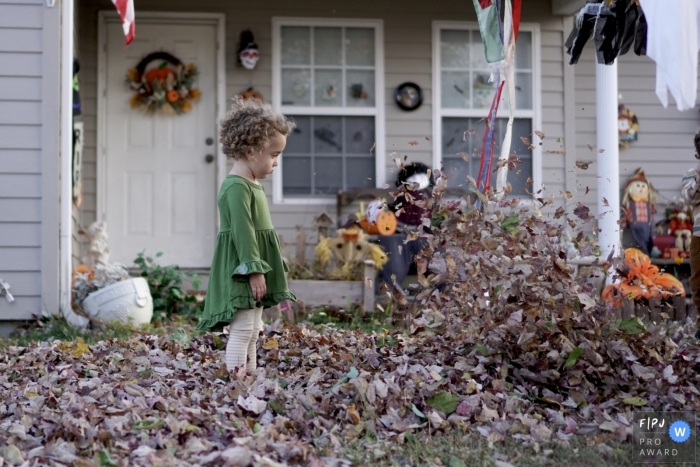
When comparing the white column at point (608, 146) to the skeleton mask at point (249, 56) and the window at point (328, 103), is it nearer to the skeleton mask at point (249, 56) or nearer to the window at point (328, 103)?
the window at point (328, 103)

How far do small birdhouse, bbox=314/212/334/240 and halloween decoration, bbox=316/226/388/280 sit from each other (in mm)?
501

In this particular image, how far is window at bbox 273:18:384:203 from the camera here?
7.70 meters

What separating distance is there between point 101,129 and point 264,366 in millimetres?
4137

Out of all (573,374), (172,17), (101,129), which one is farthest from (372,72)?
(573,374)

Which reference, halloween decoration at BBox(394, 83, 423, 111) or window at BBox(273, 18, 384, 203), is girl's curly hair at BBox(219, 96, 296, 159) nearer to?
window at BBox(273, 18, 384, 203)

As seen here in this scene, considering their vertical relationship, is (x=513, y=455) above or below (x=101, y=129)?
below

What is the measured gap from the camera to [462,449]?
2.80 m

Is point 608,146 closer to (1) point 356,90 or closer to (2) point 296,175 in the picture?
(1) point 356,90

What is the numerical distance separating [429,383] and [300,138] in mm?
4654

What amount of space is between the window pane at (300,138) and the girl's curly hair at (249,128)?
3.87 meters

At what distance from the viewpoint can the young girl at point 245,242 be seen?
141 inches

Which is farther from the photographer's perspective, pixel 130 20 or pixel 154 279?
pixel 154 279

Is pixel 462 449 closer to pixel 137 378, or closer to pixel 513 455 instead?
pixel 513 455

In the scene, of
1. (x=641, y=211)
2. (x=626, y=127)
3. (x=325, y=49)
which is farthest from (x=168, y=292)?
(x=626, y=127)
